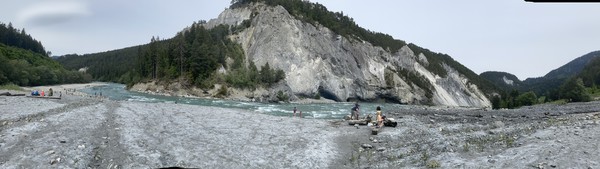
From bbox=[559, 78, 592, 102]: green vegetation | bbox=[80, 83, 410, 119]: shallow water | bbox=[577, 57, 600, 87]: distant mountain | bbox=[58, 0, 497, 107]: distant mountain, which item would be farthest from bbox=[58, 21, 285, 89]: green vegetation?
bbox=[577, 57, 600, 87]: distant mountain

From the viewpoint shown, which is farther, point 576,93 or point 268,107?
point 576,93

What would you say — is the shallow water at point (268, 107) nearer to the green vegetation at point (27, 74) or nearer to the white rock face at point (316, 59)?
the green vegetation at point (27, 74)

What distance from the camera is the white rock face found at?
12662 cm

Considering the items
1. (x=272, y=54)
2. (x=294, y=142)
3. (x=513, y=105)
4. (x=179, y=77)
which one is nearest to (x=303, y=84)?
(x=272, y=54)

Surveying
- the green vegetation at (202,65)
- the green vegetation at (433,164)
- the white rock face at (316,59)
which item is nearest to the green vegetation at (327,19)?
the white rock face at (316,59)

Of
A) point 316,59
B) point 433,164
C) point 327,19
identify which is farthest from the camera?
point 327,19

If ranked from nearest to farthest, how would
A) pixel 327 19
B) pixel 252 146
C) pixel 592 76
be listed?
1. pixel 252 146
2. pixel 592 76
3. pixel 327 19

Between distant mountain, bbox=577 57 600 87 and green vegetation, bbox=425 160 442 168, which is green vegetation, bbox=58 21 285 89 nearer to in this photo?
green vegetation, bbox=425 160 442 168

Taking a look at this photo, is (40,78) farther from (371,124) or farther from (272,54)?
(371,124)

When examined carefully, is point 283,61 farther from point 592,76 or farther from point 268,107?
point 592,76

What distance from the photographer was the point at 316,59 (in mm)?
132375

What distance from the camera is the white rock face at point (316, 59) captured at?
126625 millimetres

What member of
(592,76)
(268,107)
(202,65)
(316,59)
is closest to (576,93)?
(592,76)

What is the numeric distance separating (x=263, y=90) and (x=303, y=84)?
16874mm
